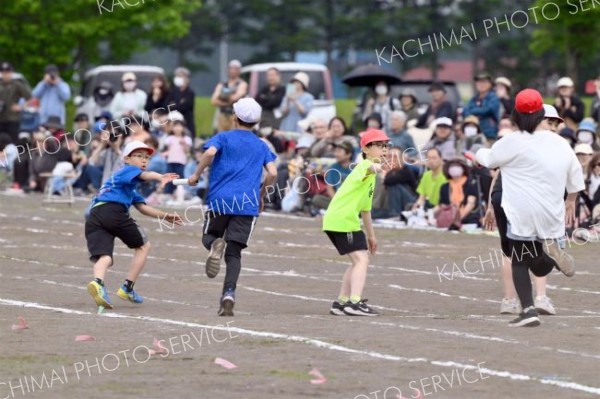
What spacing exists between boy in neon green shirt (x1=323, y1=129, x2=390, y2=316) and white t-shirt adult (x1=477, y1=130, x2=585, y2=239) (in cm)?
124

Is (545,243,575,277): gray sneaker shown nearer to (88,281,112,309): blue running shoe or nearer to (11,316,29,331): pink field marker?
(88,281,112,309): blue running shoe

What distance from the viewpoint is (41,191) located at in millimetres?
33781

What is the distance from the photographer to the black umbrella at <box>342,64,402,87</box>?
33594 millimetres

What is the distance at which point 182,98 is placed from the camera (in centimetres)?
3378

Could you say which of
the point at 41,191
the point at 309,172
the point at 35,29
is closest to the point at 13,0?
the point at 35,29

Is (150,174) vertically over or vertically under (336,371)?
over

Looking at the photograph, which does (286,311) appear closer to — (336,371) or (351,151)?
(336,371)

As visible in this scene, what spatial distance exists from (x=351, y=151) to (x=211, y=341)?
1458 centimetres

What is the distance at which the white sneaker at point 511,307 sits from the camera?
14.5 meters

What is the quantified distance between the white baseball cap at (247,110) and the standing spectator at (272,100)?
17.5 m

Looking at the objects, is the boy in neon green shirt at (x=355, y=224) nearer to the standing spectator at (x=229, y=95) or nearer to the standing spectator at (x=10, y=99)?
the standing spectator at (x=229, y=95)

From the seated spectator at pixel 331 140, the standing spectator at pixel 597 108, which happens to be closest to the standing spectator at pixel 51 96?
the seated spectator at pixel 331 140

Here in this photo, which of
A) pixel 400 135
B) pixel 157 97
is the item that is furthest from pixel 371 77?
pixel 400 135

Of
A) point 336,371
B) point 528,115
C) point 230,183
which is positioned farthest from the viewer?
point 230,183
